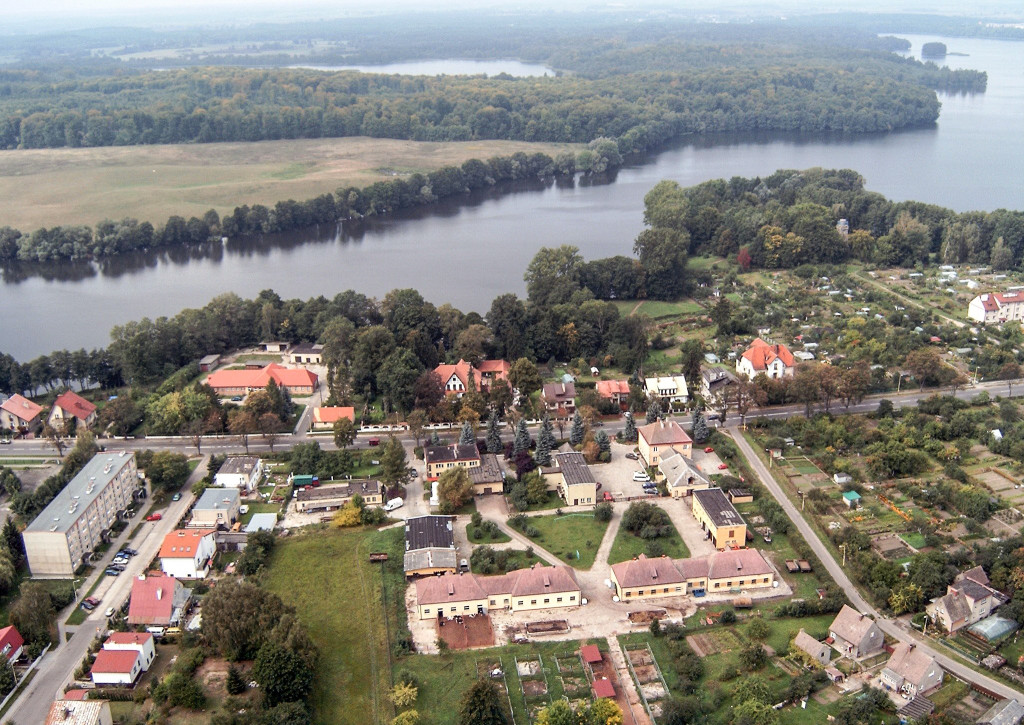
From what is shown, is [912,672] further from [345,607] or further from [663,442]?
[345,607]

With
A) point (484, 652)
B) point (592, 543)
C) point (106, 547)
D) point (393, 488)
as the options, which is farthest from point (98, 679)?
point (592, 543)

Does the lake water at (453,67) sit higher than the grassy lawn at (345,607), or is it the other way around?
the lake water at (453,67)

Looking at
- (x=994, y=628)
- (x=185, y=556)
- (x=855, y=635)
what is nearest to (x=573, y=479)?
(x=855, y=635)

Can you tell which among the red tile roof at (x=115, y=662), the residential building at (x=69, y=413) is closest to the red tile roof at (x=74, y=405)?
the residential building at (x=69, y=413)

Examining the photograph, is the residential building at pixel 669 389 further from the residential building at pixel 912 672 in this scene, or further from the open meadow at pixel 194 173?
the open meadow at pixel 194 173

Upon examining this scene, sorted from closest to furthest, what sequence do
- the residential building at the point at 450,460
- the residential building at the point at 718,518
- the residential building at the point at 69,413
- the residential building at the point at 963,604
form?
1. the residential building at the point at 963,604
2. the residential building at the point at 718,518
3. the residential building at the point at 450,460
4. the residential building at the point at 69,413

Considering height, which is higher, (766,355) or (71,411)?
(766,355)

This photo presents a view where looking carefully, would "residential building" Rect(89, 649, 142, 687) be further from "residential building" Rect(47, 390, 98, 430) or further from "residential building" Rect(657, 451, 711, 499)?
"residential building" Rect(657, 451, 711, 499)

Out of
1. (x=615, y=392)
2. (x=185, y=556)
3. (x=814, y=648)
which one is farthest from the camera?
(x=615, y=392)
